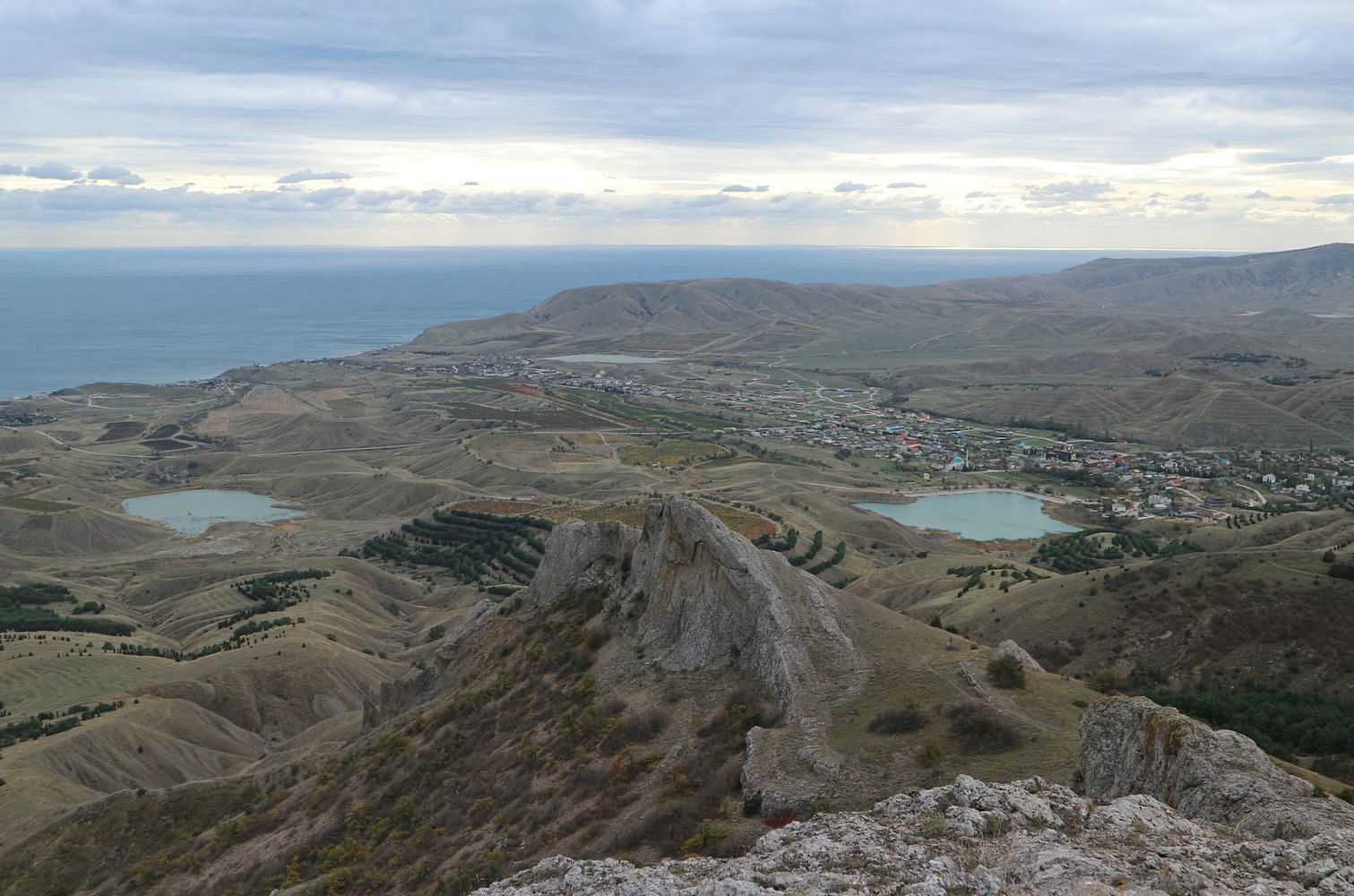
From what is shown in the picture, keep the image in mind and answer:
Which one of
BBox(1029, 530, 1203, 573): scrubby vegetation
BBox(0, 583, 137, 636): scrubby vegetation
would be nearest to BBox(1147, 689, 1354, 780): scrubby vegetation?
BBox(1029, 530, 1203, 573): scrubby vegetation

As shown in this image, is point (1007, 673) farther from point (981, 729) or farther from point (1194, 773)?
point (1194, 773)

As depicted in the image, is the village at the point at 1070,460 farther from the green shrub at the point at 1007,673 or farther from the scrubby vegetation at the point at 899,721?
the scrubby vegetation at the point at 899,721

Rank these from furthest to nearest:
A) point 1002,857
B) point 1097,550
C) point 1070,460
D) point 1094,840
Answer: point 1070,460 → point 1097,550 → point 1094,840 → point 1002,857

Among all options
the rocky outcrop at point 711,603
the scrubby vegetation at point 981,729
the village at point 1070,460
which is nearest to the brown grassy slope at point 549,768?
the scrubby vegetation at point 981,729

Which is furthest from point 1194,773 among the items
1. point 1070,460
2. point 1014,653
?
point 1070,460

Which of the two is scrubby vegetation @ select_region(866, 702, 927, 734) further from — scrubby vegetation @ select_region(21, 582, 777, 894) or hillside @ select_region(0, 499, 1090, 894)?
scrubby vegetation @ select_region(21, 582, 777, 894)

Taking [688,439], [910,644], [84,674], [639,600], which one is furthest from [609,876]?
[688,439]
